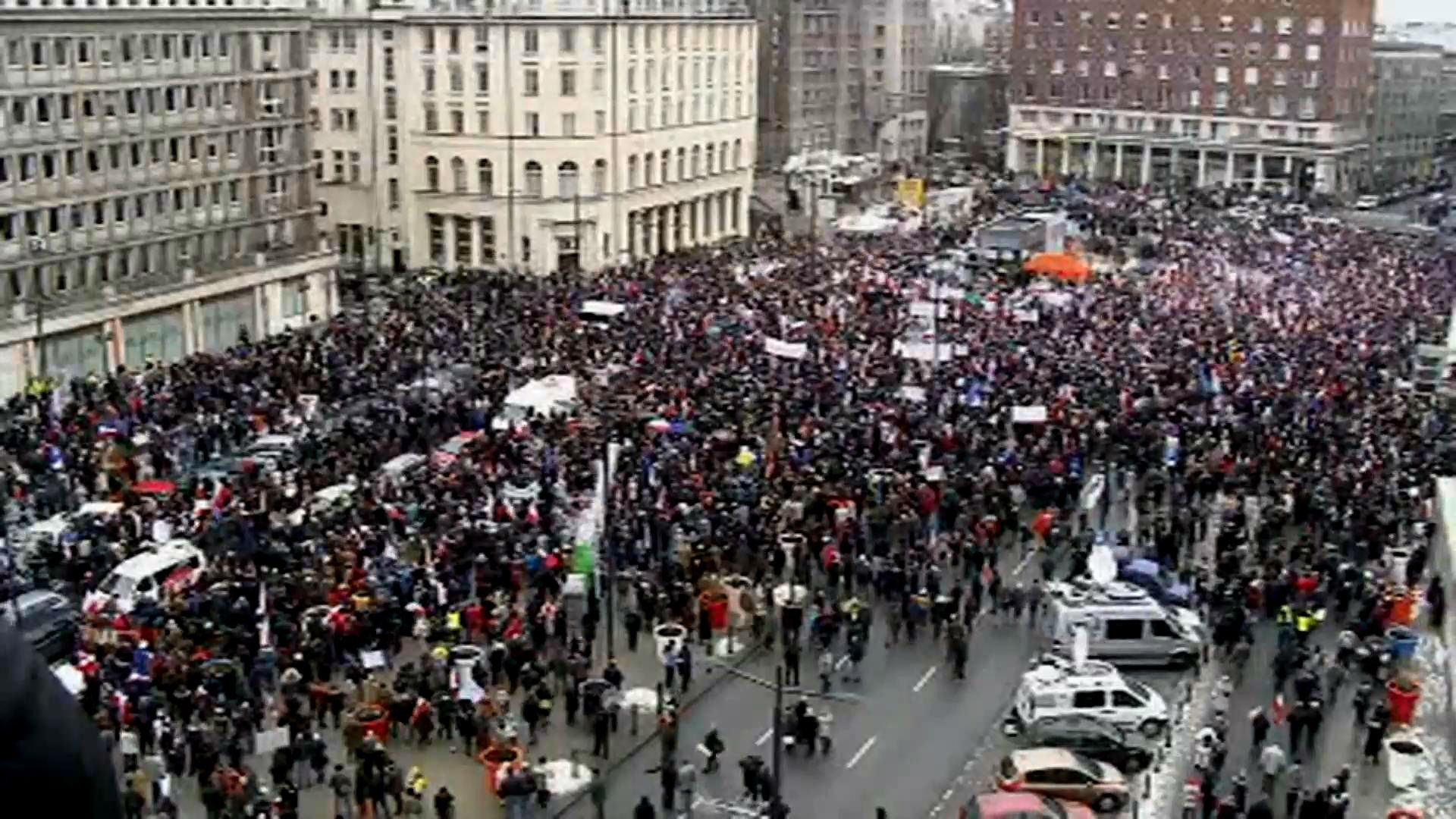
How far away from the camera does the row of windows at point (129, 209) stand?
46.9 m

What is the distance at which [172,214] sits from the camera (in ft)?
173

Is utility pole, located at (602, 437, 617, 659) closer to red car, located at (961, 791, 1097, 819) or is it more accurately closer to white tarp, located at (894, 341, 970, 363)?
red car, located at (961, 791, 1097, 819)

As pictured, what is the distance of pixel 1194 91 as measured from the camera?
106500mm

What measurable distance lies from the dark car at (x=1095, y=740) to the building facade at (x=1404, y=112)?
A: 3791 inches

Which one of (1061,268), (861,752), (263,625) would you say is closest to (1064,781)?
(861,752)

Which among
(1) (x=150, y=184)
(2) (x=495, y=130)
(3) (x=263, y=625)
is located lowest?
(3) (x=263, y=625)

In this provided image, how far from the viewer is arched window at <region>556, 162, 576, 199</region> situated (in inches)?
2756

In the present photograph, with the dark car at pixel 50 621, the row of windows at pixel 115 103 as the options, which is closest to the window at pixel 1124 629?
the dark car at pixel 50 621

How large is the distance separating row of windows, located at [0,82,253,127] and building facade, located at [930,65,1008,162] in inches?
3221

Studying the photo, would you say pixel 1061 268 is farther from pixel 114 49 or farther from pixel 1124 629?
pixel 1124 629

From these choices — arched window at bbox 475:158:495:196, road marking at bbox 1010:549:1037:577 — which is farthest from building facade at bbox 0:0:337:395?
road marking at bbox 1010:549:1037:577


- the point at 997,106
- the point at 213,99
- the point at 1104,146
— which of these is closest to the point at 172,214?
the point at 213,99

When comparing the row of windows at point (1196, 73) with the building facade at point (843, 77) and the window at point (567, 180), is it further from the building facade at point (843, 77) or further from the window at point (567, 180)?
the window at point (567, 180)

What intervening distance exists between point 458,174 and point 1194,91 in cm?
5679
